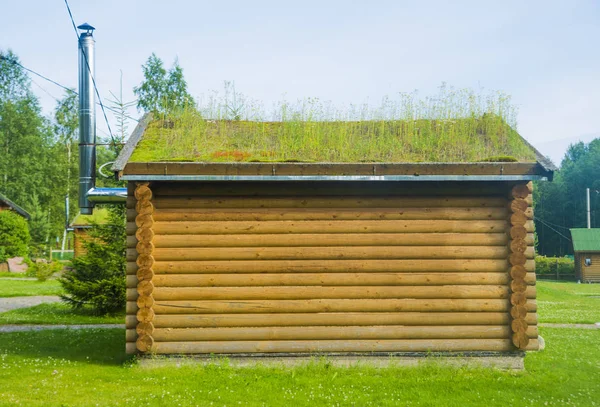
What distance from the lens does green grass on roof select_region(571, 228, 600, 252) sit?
155 ft

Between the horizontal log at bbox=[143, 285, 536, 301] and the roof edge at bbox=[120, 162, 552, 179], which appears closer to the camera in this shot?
the roof edge at bbox=[120, 162, 552, 179]

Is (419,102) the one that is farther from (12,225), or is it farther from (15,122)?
(15,122)

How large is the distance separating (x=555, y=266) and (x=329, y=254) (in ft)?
150

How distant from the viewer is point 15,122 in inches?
1930

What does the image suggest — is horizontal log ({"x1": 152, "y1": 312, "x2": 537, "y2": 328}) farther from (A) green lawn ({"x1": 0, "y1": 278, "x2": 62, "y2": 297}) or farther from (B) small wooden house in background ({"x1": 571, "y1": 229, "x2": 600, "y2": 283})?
(B) small wooden house in background ({"x1": 571, "y1": 229, "x2": 600, "y2": 283})

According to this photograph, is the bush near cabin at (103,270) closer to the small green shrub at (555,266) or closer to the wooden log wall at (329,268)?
the wooden log wall at (329,268)

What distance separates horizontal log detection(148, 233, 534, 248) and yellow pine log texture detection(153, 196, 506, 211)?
0.51 m

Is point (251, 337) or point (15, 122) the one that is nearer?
point (251, 337)

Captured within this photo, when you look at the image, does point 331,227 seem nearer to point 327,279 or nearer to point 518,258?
point 327,279

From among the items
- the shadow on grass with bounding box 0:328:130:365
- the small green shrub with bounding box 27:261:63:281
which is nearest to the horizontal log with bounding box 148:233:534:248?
the shadow on grass with bounding box 0:328:130:365

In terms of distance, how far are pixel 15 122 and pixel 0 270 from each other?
41.4 feet

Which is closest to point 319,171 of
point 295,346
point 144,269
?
point 295,346

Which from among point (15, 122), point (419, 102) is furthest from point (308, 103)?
point (15, 122)

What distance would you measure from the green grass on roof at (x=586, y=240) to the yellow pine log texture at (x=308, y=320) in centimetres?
4032
